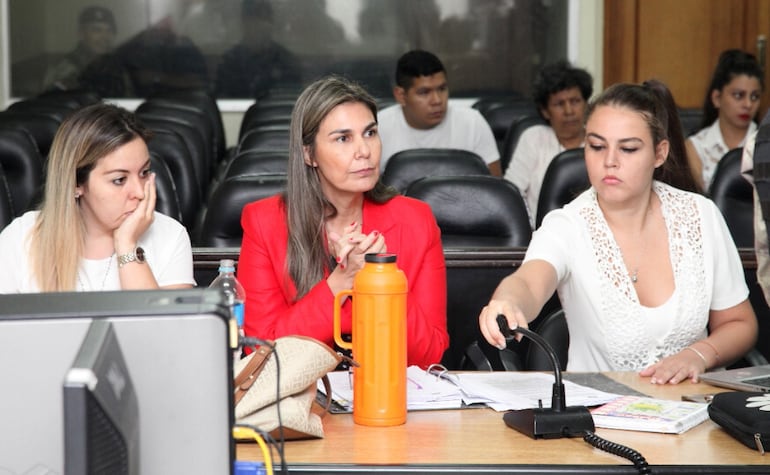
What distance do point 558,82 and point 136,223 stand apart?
3309 mm

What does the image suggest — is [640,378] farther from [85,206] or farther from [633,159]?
[85,206]

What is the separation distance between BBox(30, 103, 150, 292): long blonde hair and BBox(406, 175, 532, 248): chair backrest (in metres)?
1.11

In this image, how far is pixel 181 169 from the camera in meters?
4.37

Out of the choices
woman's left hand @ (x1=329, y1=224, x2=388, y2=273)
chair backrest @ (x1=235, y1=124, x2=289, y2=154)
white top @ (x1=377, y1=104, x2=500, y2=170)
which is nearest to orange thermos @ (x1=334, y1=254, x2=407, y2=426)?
woman's left hand @ (x1=329, y1=224, x2=388, y2=273)

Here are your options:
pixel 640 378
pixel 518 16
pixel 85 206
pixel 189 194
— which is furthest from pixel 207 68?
pixel 640 378

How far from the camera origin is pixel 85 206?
243 centimetres

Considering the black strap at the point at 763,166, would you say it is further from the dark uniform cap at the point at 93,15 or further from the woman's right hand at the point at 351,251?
the dark uniform cap at the point at 93,15

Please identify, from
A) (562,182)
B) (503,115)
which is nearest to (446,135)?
(503,115)

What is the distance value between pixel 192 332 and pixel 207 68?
26.1 feet

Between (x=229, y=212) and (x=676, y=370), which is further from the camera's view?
(x=229, y=212)

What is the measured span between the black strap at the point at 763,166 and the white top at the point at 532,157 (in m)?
3.36

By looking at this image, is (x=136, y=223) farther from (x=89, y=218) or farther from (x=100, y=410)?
(x=100, y=410)

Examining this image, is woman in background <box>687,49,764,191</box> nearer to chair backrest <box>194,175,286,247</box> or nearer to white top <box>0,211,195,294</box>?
chair backrest <box>194,175,286,247</box>

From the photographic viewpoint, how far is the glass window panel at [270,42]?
8539 millimetres
